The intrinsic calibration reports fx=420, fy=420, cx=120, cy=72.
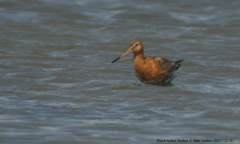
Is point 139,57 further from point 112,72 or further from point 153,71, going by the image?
point 112,72

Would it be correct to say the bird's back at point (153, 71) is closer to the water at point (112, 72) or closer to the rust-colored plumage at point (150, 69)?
the rust-colored plumage at point (150, 69)

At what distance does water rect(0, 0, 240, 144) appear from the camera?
209 inches

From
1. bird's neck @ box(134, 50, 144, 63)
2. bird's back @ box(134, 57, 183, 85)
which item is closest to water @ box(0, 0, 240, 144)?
bird's back @ box(134, 57, 183, 85)

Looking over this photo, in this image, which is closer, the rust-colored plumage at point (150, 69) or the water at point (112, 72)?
the water at point (112, 72)

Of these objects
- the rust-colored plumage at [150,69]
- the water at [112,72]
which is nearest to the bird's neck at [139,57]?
the rust-colored plumage at [150,69]

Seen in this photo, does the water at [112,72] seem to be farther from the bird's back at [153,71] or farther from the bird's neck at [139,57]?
the bird's neck at [139,57]

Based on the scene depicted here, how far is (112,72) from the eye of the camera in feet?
29.4

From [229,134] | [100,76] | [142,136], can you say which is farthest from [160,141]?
[100,76]

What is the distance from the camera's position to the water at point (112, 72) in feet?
17.4

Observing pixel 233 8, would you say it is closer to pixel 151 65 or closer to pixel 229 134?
pixel 151 65

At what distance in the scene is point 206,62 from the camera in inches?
388

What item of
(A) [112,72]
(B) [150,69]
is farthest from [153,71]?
(A) [112,72]

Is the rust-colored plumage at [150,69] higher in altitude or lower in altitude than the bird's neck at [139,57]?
lower

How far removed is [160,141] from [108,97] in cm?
215
